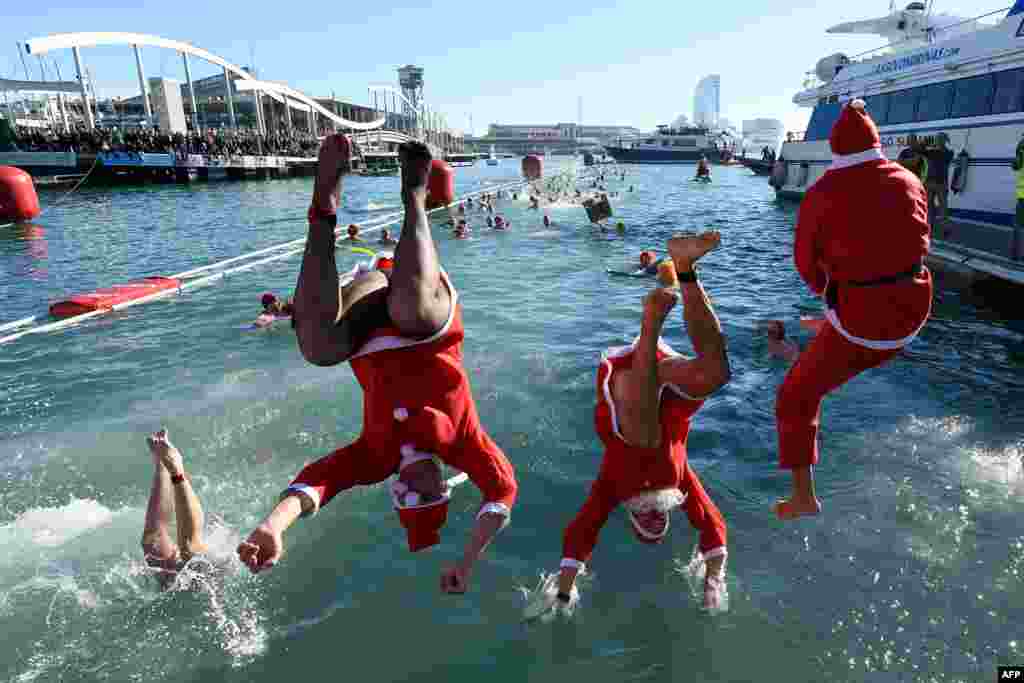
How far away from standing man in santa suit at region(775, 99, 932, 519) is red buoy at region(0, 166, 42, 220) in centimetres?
3169

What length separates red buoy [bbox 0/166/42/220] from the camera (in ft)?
81.6

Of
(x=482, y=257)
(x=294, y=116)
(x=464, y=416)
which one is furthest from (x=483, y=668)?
(x=294, y=116)

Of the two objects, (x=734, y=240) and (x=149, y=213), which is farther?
(x=149, y=213)

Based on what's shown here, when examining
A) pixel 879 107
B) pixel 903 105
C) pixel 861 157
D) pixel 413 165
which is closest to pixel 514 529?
pixel 413 165

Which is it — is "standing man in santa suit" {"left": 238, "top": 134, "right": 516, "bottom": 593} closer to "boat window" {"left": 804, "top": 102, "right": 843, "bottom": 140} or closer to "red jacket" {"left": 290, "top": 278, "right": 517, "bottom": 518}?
"red jacket" {"left": 290, "top": 278, "right": 517, "bottom": 518}

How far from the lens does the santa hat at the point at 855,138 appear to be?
10.2 ft

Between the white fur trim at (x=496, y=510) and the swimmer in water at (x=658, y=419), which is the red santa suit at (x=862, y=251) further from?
the white fur trim at (x=496, y=510)

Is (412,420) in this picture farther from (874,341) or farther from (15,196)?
(15,196)

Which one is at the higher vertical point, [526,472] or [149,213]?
[149,213]

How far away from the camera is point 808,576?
185 inches

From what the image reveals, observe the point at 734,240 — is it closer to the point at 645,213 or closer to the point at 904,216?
the point at 645,213

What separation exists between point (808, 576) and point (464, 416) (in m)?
3.34

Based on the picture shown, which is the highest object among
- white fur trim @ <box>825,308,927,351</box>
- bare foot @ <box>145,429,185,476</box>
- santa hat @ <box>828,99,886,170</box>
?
santa hat @ <box>828,99,886,170</box>

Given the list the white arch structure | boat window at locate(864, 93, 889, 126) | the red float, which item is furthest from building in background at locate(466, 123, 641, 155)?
the red float
